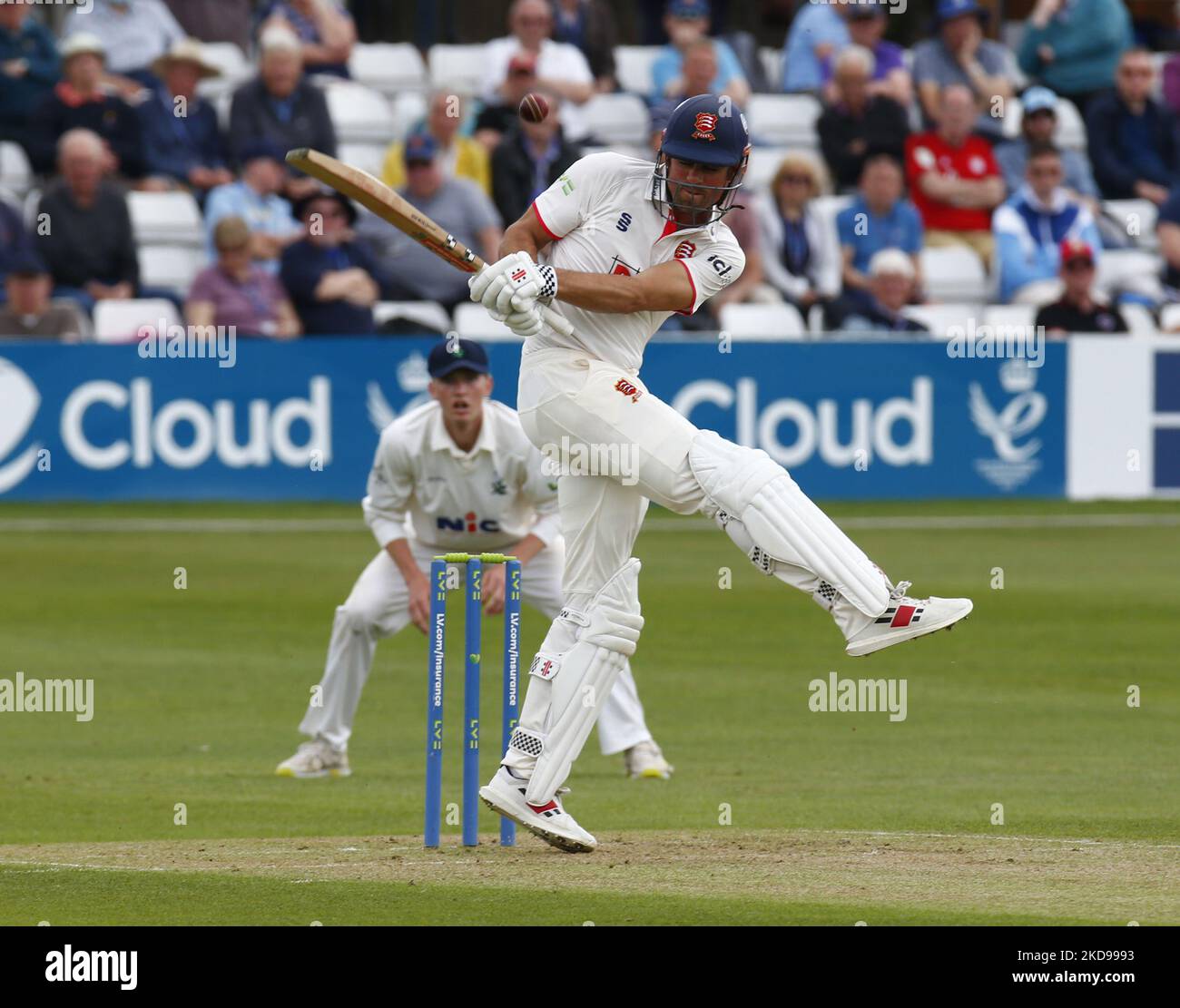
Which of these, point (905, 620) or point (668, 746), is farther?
point (668, 746)

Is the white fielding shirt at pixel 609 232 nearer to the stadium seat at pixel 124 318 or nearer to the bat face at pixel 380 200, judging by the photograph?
the bat face at pixel 380 200

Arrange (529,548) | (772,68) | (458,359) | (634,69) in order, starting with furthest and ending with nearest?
1. (772,68)
2. (634,69)
3. (529,548)
4. (458,359)

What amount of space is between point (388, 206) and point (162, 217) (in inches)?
482

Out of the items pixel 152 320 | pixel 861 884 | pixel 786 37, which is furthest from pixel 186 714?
pixel 786 37

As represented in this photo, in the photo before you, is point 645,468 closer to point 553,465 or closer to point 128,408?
point 553,465

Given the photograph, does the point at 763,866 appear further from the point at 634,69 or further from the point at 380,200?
the point at 634,69

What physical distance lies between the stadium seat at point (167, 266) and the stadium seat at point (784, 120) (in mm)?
5604

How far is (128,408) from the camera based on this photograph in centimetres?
1720

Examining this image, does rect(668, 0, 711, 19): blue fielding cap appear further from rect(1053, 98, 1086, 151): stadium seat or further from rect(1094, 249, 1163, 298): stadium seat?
rect(1094, 249, 1163, 298): stadium seat

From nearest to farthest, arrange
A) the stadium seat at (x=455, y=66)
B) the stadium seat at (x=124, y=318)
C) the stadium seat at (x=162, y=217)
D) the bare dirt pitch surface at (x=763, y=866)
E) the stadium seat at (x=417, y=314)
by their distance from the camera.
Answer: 1. the bare dirt pitch surface at (x=763, y=866)
2. the stadium seat at (x=124, y=318)
3. the stadium seat at (x=417, y=314)
4. the stadium seat at (x=162, y=217)
5. the stadium seat at (x=455, y=66)

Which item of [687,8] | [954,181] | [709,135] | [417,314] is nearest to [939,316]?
[954,181]

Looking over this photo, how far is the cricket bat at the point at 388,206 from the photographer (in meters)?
7.02

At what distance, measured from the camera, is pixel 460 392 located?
10.1m

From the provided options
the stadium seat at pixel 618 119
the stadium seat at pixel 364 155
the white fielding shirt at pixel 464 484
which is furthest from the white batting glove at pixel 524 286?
the stadium seat at pixel 618 119
